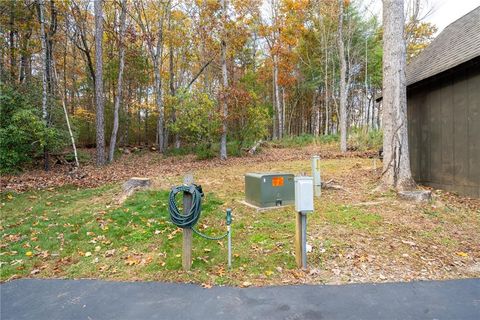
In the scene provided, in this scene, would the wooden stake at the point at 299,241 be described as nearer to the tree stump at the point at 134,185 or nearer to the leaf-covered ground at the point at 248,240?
the leaf-covered ground at the point at 248,240

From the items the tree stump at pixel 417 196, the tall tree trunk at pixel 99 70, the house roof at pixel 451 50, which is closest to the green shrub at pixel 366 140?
the house roof at pixel 451 50

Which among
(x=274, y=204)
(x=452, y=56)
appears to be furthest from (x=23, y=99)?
(x=452, y=56)

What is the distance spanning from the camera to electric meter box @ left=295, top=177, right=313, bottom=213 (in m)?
3.34

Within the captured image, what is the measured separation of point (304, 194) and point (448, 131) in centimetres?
605

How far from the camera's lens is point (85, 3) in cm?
1567

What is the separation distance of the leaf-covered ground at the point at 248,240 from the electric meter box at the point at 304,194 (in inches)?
29.9

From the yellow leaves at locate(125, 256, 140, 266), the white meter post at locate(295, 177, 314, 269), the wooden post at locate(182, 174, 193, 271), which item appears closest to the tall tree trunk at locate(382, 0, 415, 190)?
the white meter post at locate(295, 177, 314, 269)

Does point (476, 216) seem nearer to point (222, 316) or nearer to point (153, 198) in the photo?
point (222, 316)

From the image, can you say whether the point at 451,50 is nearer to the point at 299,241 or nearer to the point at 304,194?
the point at 304,194

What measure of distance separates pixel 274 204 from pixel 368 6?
1800 centimetres

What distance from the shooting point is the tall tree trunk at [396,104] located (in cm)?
649

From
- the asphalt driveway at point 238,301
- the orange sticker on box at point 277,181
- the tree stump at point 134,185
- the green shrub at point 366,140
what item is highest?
the green shrub at point 366,140

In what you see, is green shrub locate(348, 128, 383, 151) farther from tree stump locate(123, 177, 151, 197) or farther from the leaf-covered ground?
tree stump locate(123, 177, 151, 197)

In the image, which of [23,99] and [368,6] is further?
[368,6]
